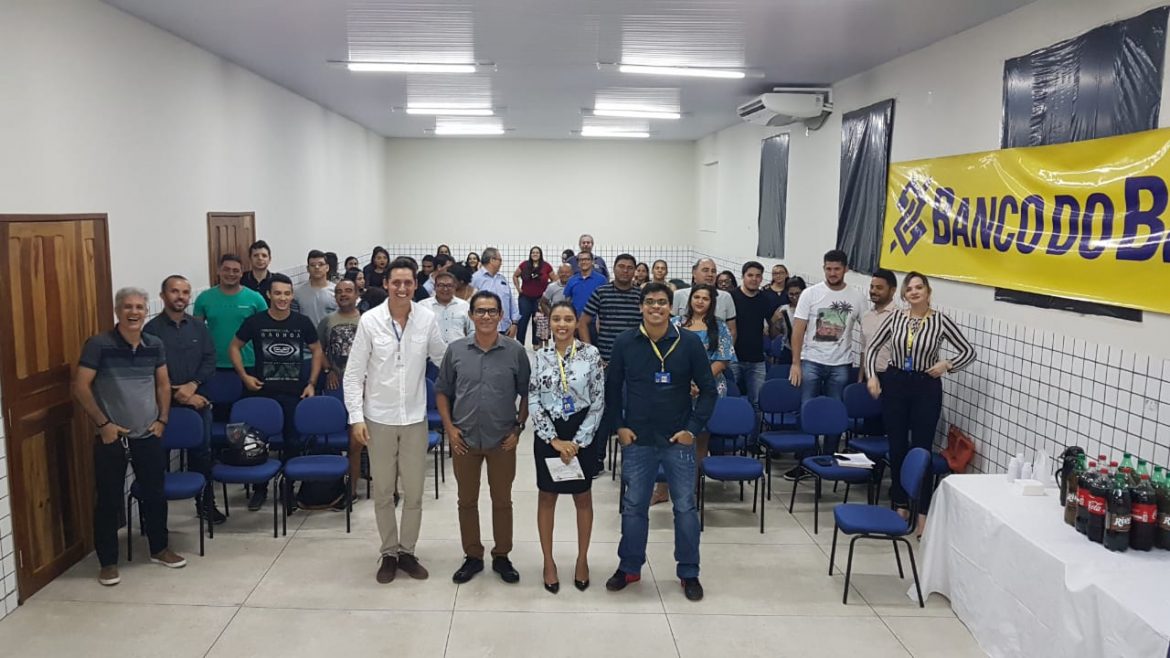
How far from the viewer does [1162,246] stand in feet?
13.9

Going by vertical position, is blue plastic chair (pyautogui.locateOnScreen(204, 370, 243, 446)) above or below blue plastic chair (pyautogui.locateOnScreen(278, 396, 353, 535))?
above

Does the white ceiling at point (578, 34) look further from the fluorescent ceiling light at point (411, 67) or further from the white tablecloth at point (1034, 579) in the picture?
the white tablecloth at point (1034, 579)

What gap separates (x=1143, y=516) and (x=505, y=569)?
3.16 metres

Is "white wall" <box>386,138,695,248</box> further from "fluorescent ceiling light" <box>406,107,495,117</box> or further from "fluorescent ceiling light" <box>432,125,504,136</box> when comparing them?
"fluorescent ceiling light" <box>406,107,495,117</box>

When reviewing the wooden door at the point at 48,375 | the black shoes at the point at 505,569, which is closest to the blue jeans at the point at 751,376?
the black shoes at the point at 505,569

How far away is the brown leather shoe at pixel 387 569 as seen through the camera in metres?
4.92

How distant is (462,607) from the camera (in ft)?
15.2

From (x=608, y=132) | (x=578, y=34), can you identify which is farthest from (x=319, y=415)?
(x=608, y=132)

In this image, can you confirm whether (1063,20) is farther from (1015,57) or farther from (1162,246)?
(1162,246)

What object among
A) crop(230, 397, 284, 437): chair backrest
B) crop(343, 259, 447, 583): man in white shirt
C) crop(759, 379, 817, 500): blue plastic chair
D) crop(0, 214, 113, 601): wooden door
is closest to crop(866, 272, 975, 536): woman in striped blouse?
crop(759, 379, 817, 500): blue plastic chair

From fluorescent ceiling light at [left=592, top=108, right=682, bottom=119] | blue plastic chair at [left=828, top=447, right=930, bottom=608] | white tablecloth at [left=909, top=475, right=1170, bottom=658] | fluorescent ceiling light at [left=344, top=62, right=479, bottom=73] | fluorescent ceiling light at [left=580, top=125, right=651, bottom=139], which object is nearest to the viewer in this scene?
white tablecloth at [left=909, top=475, right=1170, bottom=658]

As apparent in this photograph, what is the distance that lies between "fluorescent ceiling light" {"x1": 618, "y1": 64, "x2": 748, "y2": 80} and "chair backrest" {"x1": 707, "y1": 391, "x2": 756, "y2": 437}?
11.3 ft

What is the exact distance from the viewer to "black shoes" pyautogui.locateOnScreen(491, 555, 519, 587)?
4918 mm

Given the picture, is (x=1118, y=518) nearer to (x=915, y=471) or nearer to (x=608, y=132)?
(x=915, y=471)
